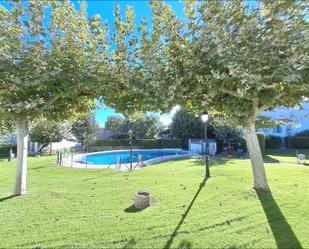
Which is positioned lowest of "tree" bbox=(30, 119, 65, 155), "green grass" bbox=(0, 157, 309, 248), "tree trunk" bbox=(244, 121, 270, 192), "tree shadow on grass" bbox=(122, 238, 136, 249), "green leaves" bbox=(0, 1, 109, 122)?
"tree shadow on grass" bbox=(122, 238, 136, 249)

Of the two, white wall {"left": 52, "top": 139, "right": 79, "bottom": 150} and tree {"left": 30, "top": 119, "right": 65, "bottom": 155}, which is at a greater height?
tree {"left": 30, "top": 119, "right": 65, "bottom": 155}

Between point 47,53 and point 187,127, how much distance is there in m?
28.6

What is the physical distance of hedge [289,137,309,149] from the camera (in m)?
31.6

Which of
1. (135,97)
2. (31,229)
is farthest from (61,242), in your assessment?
(135,97)

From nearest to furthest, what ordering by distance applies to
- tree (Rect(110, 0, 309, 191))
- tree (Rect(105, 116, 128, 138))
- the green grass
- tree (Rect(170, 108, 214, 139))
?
the green grass, tree (Rect(110, 0, 309, 191)), tree (Rect(170, 108, 214, 139)), tree (Rect(105, 116, 128, 138))

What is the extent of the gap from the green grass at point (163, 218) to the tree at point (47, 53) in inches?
120

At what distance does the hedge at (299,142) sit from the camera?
31.6 meters

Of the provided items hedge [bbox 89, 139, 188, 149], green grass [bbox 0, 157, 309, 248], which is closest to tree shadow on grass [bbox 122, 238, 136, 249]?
green grass [bbox 0, 157, 309, 248]

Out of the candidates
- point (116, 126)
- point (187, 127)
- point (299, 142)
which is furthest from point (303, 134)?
point (116, 126)

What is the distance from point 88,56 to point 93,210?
4581mm

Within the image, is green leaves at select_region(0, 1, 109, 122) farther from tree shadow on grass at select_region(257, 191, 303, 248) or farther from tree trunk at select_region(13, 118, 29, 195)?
tree shadow on grass at select_region(257, 191, 303, 248)

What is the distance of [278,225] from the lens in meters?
5.43

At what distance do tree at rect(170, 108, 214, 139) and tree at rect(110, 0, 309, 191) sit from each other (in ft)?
83.1

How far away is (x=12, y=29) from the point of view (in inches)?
270
